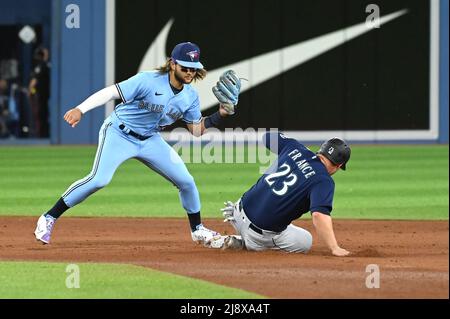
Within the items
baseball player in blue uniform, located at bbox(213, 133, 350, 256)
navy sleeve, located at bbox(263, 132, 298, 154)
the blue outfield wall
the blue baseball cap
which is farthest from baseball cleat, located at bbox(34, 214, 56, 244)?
the blue outfield wall

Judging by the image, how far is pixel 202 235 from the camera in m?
9.66

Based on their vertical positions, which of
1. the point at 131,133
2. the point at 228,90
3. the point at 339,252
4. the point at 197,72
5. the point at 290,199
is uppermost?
the point at 197,72

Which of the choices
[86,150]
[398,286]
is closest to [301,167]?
[398,286]

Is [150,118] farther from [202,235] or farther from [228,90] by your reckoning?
[202,235]

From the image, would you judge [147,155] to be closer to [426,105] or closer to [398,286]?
[398,286]

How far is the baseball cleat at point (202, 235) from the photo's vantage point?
377 inches

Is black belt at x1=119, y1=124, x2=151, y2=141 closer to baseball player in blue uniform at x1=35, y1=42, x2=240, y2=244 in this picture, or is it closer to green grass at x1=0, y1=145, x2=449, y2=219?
baseball player in blue uniform at x1=35, y1=42, x2=240, y2=244

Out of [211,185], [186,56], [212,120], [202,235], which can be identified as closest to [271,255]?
[202,235]

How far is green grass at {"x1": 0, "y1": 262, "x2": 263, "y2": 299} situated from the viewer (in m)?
7.08

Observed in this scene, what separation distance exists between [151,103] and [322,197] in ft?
6.22

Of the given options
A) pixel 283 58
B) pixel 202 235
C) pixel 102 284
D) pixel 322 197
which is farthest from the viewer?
pixel 283 58

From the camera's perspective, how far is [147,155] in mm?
9539

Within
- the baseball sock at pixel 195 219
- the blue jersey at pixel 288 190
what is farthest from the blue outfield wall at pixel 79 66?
the blue jersey at pixel 288 190

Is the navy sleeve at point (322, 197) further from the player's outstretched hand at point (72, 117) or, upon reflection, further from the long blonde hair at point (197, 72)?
the player's outstretched hand at point (72, 117)
